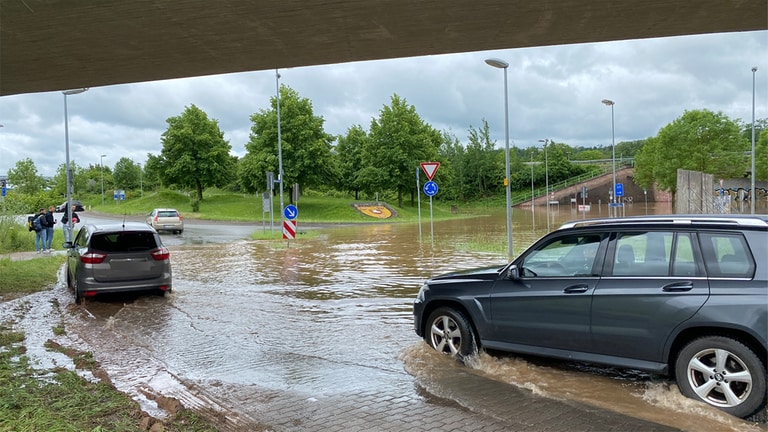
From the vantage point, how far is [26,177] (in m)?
75.6

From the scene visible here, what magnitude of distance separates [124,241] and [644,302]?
372 inches

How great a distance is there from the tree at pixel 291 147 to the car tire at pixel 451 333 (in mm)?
47234

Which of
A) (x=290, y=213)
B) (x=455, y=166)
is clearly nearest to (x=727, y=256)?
(x=290, y=213)

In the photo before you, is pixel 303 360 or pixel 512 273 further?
pixel 303 360

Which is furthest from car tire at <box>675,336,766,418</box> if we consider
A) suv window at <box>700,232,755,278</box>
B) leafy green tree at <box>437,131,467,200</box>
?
leafy green tree at <box>437,131,467,200</box>

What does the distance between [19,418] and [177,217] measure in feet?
98.0

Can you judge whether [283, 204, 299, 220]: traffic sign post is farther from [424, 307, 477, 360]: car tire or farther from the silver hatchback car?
[424, 307, 477, 360]: car tire

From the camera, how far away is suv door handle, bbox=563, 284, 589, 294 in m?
5.27

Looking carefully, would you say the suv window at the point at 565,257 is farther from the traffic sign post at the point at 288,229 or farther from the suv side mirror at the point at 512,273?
the traffic sign post at the point at 288,229

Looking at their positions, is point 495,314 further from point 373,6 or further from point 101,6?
point 101,6

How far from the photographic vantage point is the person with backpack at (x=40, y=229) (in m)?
20.2

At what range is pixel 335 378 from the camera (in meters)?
5.91

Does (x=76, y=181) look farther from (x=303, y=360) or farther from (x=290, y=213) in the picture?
(x=303, y=360)

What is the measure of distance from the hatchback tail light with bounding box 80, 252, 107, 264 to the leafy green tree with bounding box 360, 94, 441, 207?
48.1 meters
